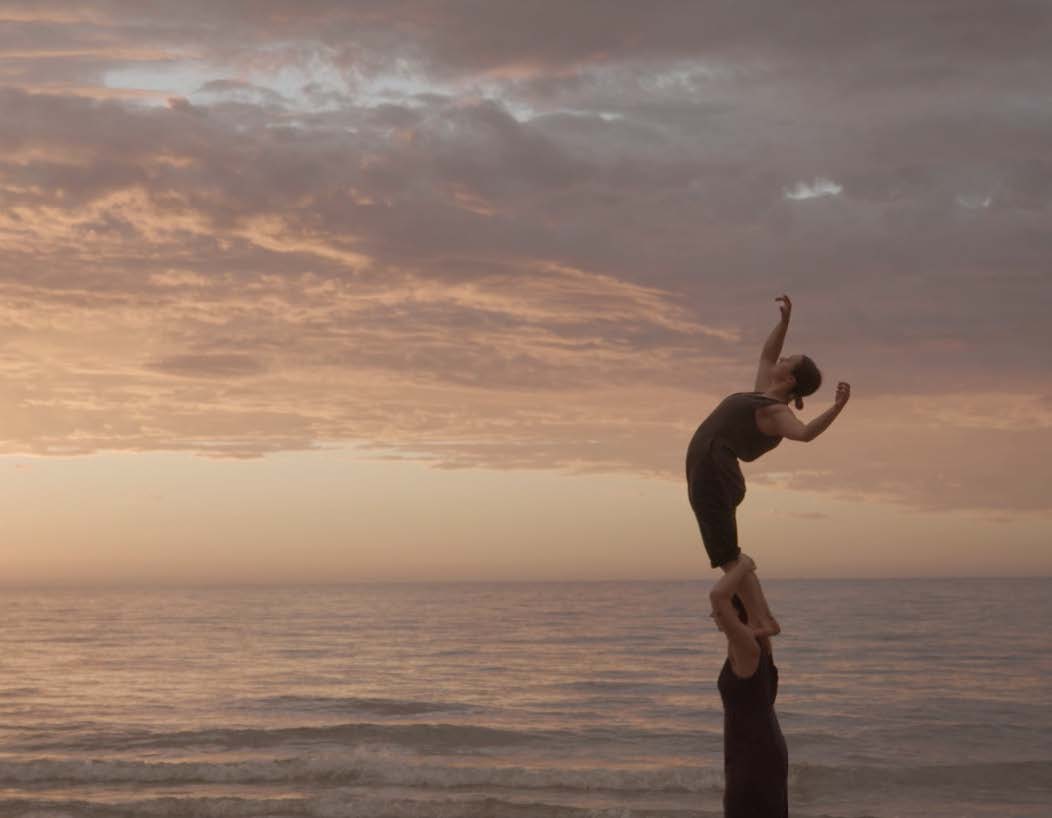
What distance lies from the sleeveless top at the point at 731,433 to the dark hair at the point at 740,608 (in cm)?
84

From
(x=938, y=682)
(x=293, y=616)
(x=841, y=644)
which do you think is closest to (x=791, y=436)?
(x=938, y=682)

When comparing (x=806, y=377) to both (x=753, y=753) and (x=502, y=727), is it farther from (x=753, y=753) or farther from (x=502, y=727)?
(x=502, y=727)

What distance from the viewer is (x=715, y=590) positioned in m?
6.91

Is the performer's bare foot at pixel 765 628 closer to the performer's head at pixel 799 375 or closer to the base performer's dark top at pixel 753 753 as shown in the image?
the base performer's dark top at pixel 753 753

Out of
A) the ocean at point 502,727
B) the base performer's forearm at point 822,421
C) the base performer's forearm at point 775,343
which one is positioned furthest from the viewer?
the ocean at point 502,727

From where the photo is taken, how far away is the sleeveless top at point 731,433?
7.02 metres

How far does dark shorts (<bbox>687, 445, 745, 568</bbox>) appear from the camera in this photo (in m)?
6.95

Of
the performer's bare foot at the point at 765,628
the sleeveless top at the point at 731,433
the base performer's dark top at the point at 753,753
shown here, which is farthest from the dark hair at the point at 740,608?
the sleeveless top at the point at 731,433

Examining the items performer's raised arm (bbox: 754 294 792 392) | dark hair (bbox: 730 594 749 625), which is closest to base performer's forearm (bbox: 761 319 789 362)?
performer's raised arm (bbox: 754 294 792 392)

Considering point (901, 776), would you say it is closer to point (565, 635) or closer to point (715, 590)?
point (715, 590)

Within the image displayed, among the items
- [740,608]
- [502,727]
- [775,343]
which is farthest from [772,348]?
[502,727]

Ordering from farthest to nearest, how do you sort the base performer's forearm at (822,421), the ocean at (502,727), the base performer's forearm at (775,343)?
1. the ocean at (502,727)
2. the base performer's forearm at (775,343)
3. the base performer's forearm at (822,421)

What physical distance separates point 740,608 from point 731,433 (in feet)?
3.65

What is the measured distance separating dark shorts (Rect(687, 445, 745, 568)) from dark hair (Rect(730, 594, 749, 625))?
34 centimetres
